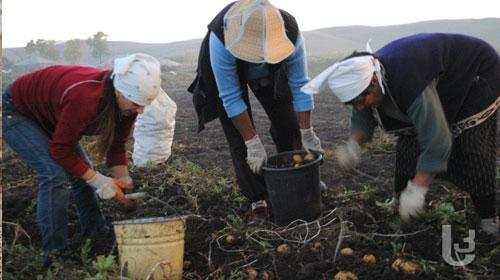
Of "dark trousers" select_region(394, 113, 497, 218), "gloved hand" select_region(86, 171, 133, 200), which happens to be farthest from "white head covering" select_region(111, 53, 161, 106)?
"dark trousers" select_region(394, 113, 497, 218)

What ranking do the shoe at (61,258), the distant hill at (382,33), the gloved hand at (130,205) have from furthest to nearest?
the distant hill at (382,33) < the gloved hand at (130,205) < the shoe at (61,258)

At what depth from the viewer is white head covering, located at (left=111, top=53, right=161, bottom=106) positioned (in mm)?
2602

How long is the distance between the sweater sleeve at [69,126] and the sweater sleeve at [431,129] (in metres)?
1.61

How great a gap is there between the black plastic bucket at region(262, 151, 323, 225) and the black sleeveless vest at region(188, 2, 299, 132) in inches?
19.3

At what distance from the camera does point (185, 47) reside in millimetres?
73000

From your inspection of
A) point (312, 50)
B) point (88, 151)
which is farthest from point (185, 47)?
point (88, 151)

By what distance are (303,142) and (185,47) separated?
7152 centimetres

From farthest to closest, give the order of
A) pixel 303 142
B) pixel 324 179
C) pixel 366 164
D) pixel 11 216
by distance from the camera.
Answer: pixel 366 164, pixel 324 179, pixel 11 216, pixel 303 142

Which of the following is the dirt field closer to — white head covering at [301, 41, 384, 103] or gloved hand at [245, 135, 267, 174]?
gloved hand at [245, 135, 267, 174]

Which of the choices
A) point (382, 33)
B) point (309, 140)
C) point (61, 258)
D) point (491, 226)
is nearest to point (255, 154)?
point (309, 140)

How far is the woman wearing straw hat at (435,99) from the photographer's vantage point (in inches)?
92.2

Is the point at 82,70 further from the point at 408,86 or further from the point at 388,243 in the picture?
the point at 388,243

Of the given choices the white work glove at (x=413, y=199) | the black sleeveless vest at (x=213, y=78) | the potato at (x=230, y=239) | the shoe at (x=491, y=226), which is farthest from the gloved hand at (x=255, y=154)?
the shoe at (x=491, y=226)

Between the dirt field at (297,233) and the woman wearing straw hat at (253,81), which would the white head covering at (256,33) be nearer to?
the woman wearing straw hat at (253,81)
